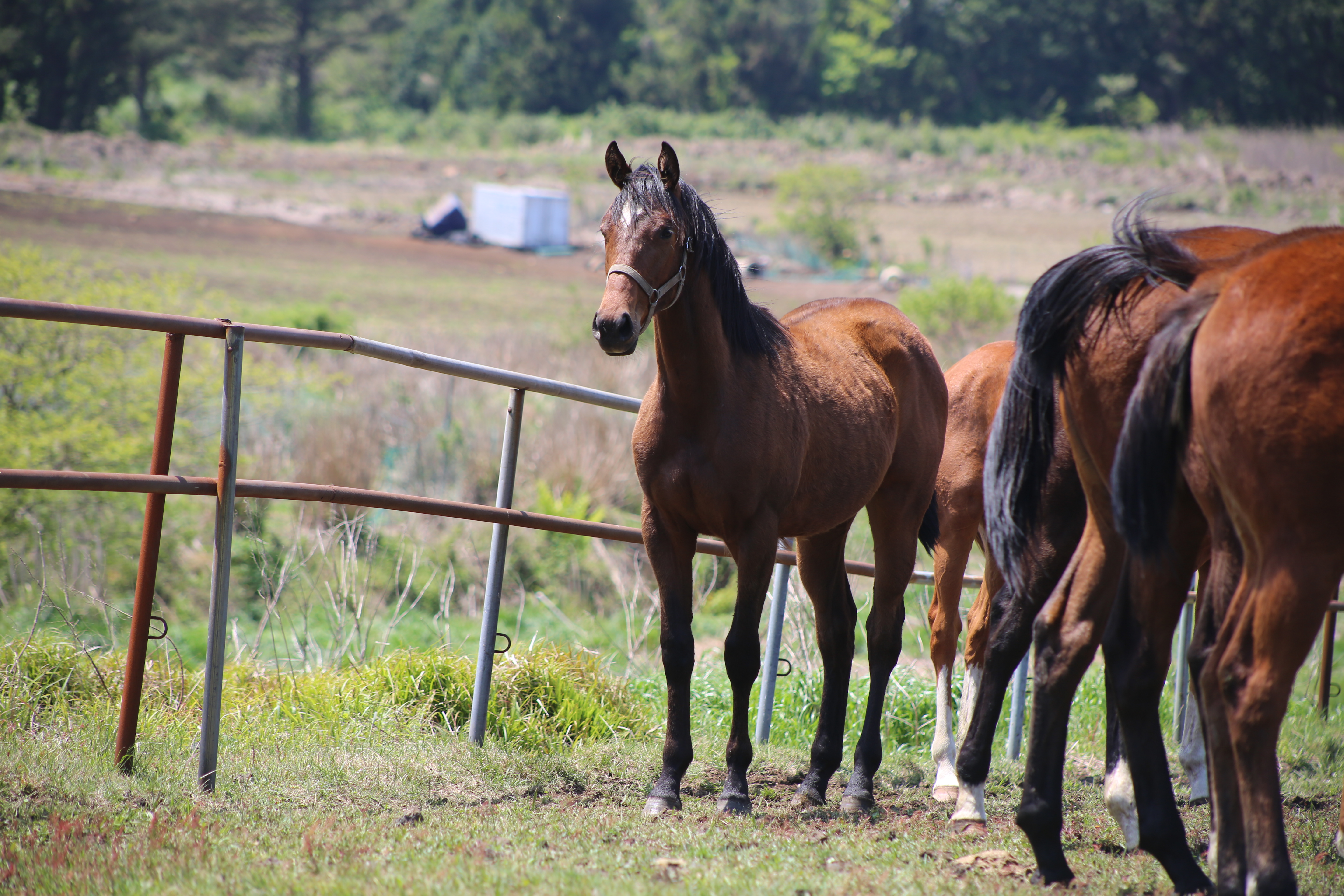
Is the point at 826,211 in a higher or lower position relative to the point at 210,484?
higher

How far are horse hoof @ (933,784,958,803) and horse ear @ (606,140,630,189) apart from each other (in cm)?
266

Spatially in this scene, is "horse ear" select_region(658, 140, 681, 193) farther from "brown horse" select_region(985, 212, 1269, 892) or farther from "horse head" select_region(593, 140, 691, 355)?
"brown horse" select_region(985, 212, 1269, 892)

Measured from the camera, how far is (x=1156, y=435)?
2549 millimetres

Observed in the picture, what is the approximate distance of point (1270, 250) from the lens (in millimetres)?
2604

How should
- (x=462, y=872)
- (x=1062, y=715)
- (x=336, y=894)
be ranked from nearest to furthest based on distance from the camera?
1. (x=336, y=894)
2. (x=462, y=872)
3. (x=1062, y=715)

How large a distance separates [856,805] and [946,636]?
0.94 metres

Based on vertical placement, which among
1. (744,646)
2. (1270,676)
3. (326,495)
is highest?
(1270,676)

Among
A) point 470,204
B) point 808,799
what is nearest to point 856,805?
point 808,799

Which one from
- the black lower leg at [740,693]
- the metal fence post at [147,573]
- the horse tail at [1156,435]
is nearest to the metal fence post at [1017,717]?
the black lower leg at [740,693]

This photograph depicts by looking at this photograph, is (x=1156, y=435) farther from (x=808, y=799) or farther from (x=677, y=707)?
(x=808, y=799)

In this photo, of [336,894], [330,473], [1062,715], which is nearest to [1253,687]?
[1062,715]

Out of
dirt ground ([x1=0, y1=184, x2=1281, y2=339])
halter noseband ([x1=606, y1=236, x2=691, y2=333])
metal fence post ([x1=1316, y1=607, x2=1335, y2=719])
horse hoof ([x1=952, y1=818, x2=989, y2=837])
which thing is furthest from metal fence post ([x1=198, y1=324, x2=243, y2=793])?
dirt ground ([x1=0, y1=184, x2=1281, y2=339])

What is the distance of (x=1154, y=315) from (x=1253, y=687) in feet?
3.46

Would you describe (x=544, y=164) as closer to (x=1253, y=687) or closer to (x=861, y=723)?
(x=861, y=723)
